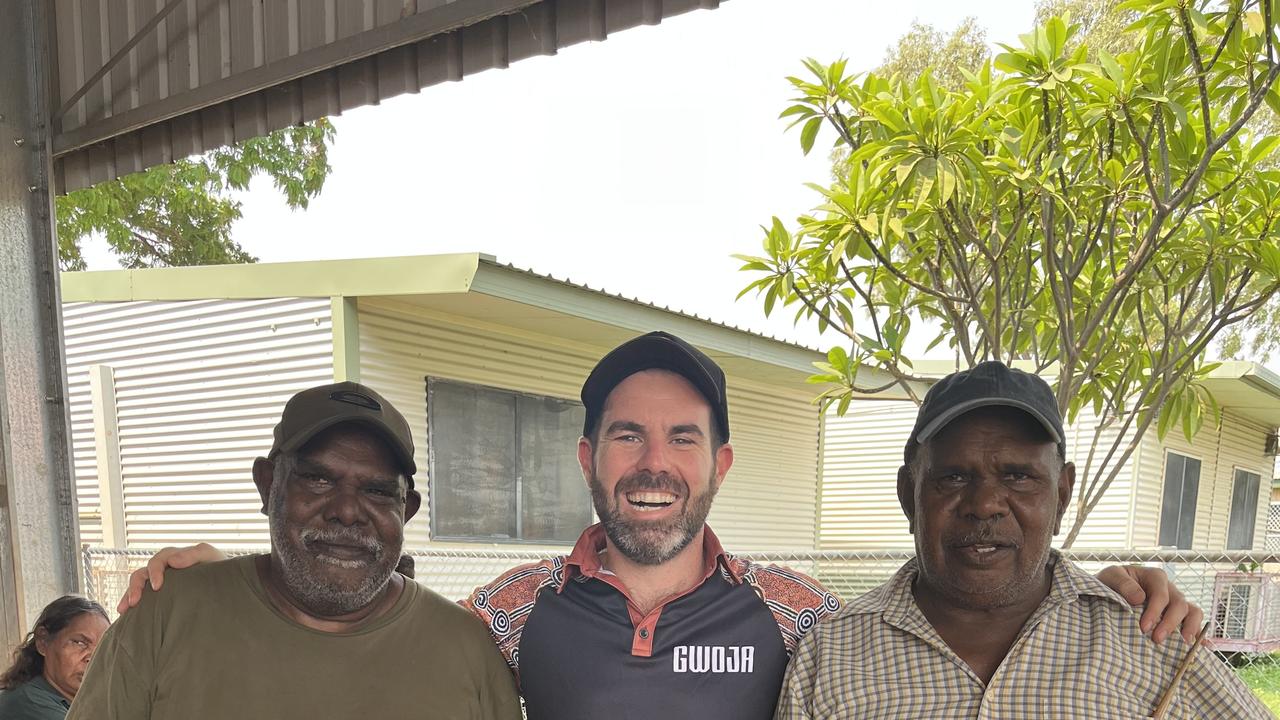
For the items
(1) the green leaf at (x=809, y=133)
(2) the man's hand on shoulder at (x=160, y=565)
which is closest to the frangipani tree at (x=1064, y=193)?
(1) the green leaf at (x=809, y=133)

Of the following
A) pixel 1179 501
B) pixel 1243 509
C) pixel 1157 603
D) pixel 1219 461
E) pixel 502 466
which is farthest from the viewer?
pixel 1243 509

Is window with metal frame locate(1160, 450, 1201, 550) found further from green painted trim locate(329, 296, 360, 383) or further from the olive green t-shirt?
the olive green t-shirt

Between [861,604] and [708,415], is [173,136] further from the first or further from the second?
[861,604]

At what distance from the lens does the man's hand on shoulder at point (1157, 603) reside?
206cm

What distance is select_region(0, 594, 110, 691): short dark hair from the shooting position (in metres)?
3.39

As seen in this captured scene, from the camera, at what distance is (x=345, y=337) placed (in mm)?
8016

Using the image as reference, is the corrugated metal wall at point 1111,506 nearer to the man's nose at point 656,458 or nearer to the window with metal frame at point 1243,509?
the window with metal frame at point 1243,509

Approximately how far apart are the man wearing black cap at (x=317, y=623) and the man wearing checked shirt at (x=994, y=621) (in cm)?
82

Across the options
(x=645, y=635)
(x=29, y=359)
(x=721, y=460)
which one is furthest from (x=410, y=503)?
(x=29, y=359)

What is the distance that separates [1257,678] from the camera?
9.76m

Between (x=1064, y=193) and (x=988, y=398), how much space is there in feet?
9.09

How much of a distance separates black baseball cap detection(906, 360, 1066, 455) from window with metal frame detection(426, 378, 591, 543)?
688 centimetres

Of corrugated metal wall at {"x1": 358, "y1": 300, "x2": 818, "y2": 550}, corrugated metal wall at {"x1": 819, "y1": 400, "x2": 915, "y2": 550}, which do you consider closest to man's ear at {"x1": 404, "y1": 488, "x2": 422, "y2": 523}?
corrugated metal wall at {"x1": 358, "y1": 300, "x2": 818, "y2": 550}

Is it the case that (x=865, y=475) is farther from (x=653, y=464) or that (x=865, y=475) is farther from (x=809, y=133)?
(x=653, y=464)
